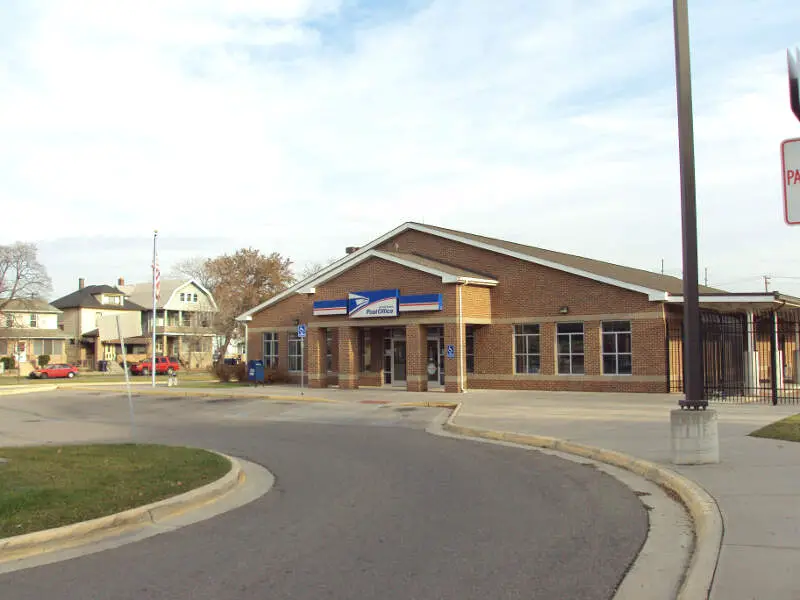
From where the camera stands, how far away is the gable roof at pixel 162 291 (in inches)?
3054

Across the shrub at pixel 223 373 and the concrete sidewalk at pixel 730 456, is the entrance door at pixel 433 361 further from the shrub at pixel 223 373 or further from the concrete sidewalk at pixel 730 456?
the shrub at pixel 223 373

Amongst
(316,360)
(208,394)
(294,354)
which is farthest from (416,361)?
(294,354)

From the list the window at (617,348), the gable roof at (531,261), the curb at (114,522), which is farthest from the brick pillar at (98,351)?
the curb at (114,522)

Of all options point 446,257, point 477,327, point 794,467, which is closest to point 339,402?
point 477,327

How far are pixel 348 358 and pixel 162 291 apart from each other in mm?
52380

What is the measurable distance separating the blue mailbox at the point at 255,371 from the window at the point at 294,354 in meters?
1.50

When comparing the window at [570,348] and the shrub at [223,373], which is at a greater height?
the window at [570,348]

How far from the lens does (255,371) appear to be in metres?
38.3

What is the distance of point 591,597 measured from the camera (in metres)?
5.58

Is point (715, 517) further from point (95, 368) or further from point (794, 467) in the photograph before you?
point (95, 368)

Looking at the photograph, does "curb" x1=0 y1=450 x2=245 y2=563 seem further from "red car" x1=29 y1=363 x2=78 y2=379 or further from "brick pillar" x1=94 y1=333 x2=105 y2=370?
"brick pillar" x1=94 y1=333 x2=105 y2=370

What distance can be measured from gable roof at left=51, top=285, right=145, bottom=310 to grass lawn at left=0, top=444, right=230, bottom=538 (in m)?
69.0

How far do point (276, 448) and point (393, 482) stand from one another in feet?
16.3

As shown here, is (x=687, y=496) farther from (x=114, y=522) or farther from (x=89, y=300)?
(x=89, y=300)
